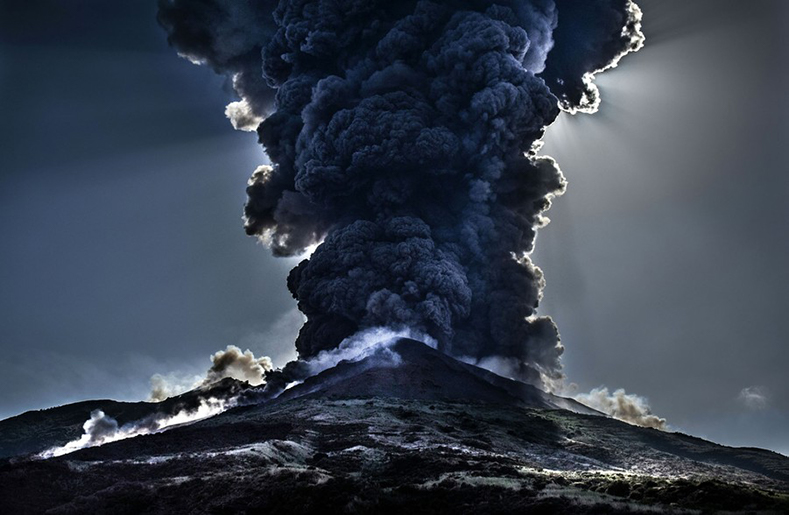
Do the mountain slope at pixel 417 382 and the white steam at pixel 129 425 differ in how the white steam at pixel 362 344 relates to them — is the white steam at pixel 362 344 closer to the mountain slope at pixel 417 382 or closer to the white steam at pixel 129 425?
the mountain slope at pixel 417 382

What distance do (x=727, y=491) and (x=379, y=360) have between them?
38348 mm

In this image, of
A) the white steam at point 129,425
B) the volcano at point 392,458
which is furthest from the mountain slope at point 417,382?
the white steam at point 129,425

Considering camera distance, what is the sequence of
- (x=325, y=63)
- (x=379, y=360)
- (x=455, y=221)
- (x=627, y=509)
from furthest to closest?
(x=325, y=63) → (x=455, y=221) → (x=379, y=360) → (x=627, y=509)

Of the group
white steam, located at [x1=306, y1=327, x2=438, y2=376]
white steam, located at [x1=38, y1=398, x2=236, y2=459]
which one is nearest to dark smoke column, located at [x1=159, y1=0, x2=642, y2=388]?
white steam, located at [x1=306, y1=327, x2=438, y2=376]

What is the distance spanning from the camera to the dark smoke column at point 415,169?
64.9 m

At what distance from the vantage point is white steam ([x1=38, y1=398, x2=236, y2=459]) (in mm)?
43688

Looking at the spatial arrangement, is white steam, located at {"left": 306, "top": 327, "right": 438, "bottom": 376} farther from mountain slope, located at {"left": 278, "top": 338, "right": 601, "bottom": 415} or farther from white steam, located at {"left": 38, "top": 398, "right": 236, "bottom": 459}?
white steam, located at {"left": 38, "top": 398, "right": 236, "bottom": 459}

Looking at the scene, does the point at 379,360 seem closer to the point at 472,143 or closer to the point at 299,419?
the point at 299,419

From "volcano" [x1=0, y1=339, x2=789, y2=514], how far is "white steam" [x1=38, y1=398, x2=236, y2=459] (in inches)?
72.5

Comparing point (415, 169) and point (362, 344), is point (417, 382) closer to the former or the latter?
point (362, 344)

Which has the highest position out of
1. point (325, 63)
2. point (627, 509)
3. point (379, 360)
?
point (325, 63)

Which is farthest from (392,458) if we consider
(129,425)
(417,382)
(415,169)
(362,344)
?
(415,169)

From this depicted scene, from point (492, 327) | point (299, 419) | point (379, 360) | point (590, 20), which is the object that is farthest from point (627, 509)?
point (590, 20)

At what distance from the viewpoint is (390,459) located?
101 ft
